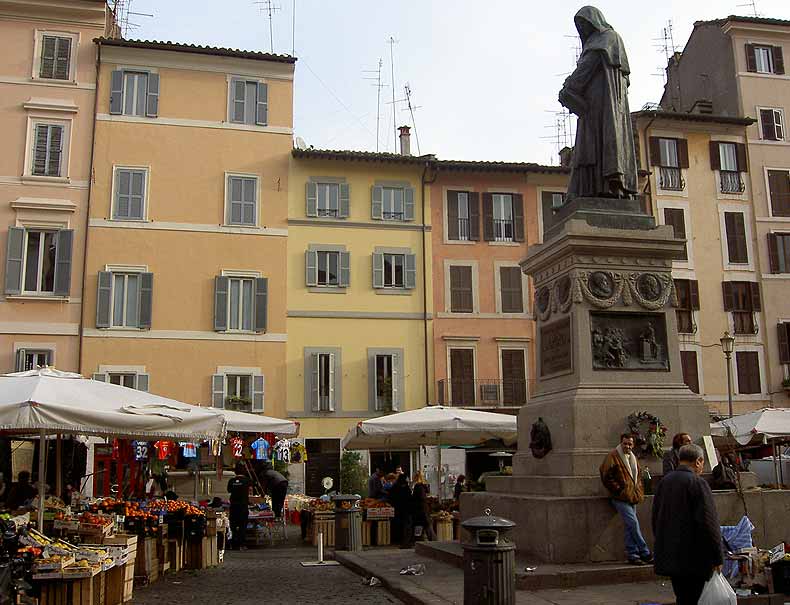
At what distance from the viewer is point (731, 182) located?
3225cm

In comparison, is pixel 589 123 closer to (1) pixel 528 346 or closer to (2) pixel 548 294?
(2) pixel 548 294

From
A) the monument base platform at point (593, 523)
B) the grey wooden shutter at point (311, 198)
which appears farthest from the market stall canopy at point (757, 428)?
the grey wooden shutter at point (311, 198)

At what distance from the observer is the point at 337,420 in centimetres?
2853

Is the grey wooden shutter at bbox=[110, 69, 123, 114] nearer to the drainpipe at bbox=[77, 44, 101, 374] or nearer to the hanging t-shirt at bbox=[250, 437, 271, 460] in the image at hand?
the drainpipe at bbox=[77, 44, 101, 374]

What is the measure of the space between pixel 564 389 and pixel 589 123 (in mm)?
3267

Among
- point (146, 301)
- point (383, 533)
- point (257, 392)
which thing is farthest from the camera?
point (257, 392)

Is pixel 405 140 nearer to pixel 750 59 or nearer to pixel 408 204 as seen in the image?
pixel 408 204

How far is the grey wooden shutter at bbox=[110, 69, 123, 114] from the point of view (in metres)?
28.3

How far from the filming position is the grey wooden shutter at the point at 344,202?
98.1 ft

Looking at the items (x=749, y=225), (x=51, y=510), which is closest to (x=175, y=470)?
(x=51, y=510)

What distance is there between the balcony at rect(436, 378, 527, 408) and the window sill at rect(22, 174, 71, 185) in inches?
536

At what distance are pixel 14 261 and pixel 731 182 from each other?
2486 centimetres

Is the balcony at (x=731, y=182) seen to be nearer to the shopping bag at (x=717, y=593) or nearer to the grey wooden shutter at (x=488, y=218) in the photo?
the grey wooden shutter at (x=488, y=218)

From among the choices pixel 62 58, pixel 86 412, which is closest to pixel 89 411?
pixel 86 412
